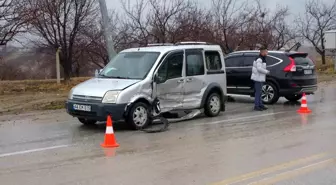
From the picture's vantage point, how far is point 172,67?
36.3ft

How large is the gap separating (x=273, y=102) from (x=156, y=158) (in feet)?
27.1

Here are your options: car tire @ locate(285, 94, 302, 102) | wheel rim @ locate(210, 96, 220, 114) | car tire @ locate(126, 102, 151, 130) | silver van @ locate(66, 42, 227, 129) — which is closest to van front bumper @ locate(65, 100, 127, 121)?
silver van @ locate(66, 42, 227, 129)

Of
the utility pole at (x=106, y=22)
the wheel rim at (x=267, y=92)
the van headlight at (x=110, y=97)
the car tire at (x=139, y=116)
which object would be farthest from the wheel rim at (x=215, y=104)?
the utility pole at (x=106, y=22)

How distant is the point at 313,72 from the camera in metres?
15.2

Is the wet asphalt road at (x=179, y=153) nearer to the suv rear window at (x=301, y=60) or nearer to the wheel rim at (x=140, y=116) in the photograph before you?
the wheel rim at (x=140, y=116)

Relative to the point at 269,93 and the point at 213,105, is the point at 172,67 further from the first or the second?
the point at 269,93

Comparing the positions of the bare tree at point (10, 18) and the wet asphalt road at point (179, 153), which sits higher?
the bare tree at point (10, 18)

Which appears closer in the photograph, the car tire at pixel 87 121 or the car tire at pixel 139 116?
the car tire at pixel 139 116

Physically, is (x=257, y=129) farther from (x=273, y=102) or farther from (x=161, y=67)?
(x=273, y=102)

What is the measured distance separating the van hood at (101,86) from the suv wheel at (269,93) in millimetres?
6079

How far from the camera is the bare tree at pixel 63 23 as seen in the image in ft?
72.1

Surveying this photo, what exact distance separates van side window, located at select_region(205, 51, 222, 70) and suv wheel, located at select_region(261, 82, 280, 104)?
3.09 m

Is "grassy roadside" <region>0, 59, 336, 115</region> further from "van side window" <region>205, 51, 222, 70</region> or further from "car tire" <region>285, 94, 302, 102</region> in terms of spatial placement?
"car tire" <region>285, 94, 302, 102</region>

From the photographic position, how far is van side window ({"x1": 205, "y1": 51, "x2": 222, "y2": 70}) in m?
12.1
